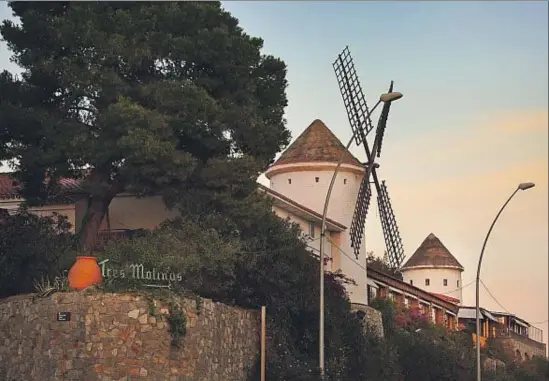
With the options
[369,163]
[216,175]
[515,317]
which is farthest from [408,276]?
[216,175]

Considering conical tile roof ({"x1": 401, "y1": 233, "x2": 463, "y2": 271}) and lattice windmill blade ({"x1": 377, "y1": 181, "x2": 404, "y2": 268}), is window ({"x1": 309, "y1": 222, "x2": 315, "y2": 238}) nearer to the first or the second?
lattice windmill blade ({"x1": 377, "y1": 181, "x2": 404, "y2": 268})

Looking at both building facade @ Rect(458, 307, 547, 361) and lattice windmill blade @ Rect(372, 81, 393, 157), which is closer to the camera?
lattice windmill blade @ Rect(372, 81, 393, 157)

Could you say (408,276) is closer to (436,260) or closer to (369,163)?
(436,260)

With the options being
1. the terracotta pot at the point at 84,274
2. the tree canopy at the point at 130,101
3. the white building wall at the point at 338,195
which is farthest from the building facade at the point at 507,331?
the terracotta pot at the point at 84,274

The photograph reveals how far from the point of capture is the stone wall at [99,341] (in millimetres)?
26547

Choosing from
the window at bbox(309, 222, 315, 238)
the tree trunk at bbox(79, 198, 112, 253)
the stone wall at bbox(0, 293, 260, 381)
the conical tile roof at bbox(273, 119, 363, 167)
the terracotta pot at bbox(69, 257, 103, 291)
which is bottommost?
the stone wall at bbox(0, 293, 260, 381)

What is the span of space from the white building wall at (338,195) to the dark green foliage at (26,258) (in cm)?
1942

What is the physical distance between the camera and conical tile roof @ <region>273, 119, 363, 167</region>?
50188mm

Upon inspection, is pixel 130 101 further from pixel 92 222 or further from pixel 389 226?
pixel 389 226

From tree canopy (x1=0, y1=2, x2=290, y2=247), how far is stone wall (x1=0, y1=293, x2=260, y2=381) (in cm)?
478

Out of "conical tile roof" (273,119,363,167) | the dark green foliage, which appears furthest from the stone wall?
"conical tile roof" (273,119,363,167)

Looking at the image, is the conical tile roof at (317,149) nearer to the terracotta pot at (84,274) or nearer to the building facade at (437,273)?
the terracotta pot at (84,274)

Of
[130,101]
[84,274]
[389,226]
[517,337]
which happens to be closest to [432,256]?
[517,337]

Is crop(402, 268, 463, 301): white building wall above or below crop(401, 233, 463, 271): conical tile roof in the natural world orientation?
below
